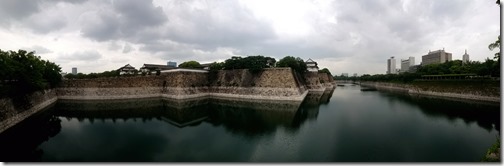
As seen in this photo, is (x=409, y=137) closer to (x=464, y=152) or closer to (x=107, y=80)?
(x=464, y=152)

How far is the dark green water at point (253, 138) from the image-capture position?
8.66 metres

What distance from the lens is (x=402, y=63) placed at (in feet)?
420

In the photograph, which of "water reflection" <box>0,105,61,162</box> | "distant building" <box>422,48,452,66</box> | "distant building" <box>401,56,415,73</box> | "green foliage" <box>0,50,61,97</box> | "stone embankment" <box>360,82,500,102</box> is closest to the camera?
"water reflection" <box>0,105,61,162</box>

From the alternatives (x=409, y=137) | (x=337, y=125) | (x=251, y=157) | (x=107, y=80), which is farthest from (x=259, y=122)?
(x=107, y=80)

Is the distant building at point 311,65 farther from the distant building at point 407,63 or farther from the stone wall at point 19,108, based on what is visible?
the distant building at point 407,63

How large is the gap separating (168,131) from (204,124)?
2.29 metres

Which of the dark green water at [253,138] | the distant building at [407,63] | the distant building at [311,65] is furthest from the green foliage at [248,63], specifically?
the distant building at [407,63]

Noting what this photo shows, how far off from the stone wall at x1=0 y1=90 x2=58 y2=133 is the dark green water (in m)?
0.47

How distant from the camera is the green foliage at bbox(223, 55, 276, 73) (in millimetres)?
29203

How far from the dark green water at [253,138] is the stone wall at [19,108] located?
0.47 metres

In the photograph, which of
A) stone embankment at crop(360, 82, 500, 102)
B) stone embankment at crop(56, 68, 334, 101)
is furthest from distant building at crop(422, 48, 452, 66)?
stone embankment at crop(56, 68, 334, 101)

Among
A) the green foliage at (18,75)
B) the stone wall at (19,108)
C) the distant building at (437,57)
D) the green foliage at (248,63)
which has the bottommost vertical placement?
the stone wall at (19,108)

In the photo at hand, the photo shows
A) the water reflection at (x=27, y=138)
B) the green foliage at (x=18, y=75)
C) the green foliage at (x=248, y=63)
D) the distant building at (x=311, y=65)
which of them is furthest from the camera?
the distant building at (x=311, y=65)

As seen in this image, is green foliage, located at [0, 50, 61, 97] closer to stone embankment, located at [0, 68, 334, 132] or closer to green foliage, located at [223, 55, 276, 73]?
stone embankment, located at [0, 68, 334, 132]
